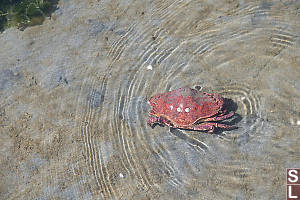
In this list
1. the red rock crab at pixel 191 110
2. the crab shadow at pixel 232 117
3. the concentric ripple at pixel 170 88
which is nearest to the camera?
the red rock crab at pixel 191 110

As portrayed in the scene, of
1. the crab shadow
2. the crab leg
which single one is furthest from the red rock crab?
the crab shadow

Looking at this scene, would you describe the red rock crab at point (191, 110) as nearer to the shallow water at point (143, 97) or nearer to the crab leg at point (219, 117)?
the crab leg at point (219, 117)

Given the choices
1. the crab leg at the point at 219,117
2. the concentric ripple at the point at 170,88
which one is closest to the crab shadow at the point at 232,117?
the concentric ripple at the point at 170,88

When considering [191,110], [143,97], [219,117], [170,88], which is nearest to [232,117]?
[219,117]

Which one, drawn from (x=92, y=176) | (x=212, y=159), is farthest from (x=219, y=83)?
(x=92, y=176)

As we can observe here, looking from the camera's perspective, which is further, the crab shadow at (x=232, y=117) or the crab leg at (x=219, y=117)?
the crab shadow at (x=232, y=117)

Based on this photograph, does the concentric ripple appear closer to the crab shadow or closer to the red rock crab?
the crab shadow

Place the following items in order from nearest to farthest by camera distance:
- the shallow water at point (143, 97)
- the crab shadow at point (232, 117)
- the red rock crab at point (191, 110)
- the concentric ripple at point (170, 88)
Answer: the red rock crab at point (191, 110) → the shallow water at point (143, 97) → the concentric ripple at point (170, 88) → the crab shadow at point (232, 117)
